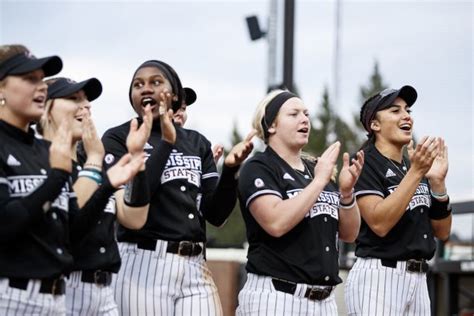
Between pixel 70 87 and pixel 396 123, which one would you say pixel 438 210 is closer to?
pixel 396 123

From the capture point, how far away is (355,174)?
5.99m

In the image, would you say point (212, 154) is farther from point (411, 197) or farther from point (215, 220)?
point (411, 197)

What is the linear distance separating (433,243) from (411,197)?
1.70ft

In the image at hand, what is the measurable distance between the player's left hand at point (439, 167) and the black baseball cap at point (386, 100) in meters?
0.37

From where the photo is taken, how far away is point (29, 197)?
445cm

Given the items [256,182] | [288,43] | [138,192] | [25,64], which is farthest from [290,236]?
[288,43]

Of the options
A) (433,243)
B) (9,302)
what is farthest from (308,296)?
(9,302)

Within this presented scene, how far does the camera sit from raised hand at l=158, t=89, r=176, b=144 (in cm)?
555

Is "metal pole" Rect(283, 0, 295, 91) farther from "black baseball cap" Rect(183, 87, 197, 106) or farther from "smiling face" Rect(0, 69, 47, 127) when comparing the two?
"smiling face" Rect(0, 69, 47, 127)

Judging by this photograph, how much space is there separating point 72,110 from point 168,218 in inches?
33.5

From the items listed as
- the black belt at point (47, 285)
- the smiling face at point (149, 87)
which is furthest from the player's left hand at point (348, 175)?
the black belt at point (47, 285)

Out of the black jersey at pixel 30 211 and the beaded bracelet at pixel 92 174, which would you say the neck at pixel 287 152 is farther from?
the black jersey at pixel 30 211

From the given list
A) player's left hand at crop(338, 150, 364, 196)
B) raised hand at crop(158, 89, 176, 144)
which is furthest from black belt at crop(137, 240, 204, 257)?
player's left hand at crop(338, 150, 364, 196)

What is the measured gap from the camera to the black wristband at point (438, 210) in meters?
6.72
